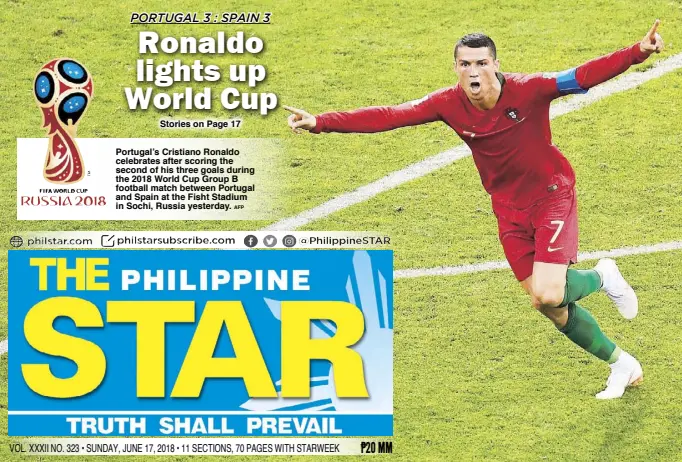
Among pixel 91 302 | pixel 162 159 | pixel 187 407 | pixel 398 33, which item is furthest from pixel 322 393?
pixel 398 33

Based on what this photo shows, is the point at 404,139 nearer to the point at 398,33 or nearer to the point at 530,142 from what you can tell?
the point at 398,33

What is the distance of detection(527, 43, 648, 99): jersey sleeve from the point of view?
920 centimetres

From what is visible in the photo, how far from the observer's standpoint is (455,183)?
12.4m

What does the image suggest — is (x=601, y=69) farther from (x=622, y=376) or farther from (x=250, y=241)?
(x=250, y=241)

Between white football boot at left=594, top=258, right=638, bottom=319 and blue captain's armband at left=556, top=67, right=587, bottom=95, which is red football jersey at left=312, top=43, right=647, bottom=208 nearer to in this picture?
blue captain's armband at left=556, top=67, right=587, bottom=95

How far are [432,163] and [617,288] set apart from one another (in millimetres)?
2385

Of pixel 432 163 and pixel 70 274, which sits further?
pixel 432 163

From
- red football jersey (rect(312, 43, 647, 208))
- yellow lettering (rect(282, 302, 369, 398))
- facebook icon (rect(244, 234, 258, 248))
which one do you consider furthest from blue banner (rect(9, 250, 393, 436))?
red football jersey (rect(312, 43, 647, 208))

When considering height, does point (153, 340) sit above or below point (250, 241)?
below

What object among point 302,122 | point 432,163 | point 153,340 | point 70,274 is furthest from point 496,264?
point 70,274

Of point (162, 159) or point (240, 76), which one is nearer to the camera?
point (162, 159)

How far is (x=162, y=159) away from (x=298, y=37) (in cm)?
236

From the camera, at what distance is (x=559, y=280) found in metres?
9.96

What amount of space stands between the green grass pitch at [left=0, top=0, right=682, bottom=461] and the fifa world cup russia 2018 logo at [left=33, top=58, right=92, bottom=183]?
1.48ft
